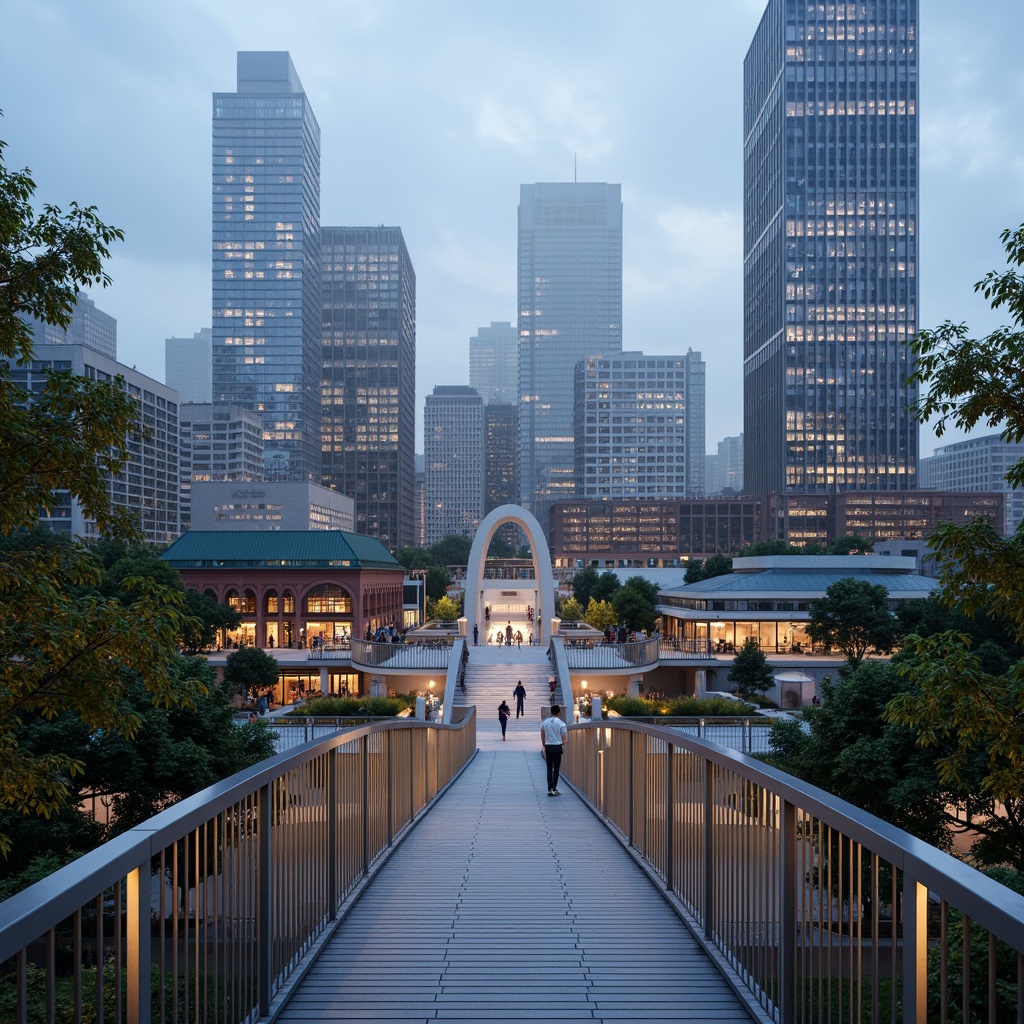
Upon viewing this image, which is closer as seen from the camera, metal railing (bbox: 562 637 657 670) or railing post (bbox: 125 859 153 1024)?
railing post (bbox: 125 859 153 1024)

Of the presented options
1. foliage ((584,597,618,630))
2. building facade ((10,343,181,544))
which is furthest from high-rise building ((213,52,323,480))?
foliage ((584,597,618,630))

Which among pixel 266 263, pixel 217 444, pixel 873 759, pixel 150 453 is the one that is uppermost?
pixel 266 263

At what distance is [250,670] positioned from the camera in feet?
142

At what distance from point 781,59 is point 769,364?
2002 inches

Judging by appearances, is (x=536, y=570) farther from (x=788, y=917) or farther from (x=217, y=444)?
(x=217, y=444)

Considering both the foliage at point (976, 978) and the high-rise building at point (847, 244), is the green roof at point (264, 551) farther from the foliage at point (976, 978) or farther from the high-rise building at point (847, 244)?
the high-rise building at point (847, 244)

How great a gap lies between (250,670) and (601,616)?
2884 centimetres

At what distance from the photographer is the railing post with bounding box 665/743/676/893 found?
21.9 ft

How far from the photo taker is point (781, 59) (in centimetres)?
15175

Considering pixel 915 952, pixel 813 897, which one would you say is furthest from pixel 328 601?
pixel 915 952

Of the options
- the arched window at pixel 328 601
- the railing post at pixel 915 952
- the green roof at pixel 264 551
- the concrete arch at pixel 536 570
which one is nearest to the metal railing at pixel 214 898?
the railing post at pixel 915 952

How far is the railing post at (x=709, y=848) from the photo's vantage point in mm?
5523

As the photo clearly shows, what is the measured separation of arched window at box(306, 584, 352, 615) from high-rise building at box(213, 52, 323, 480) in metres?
125

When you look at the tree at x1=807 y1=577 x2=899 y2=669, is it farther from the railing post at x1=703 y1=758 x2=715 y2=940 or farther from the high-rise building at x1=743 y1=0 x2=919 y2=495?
the high-rise building at x1=743 y1=0 x2=919 y2=495
